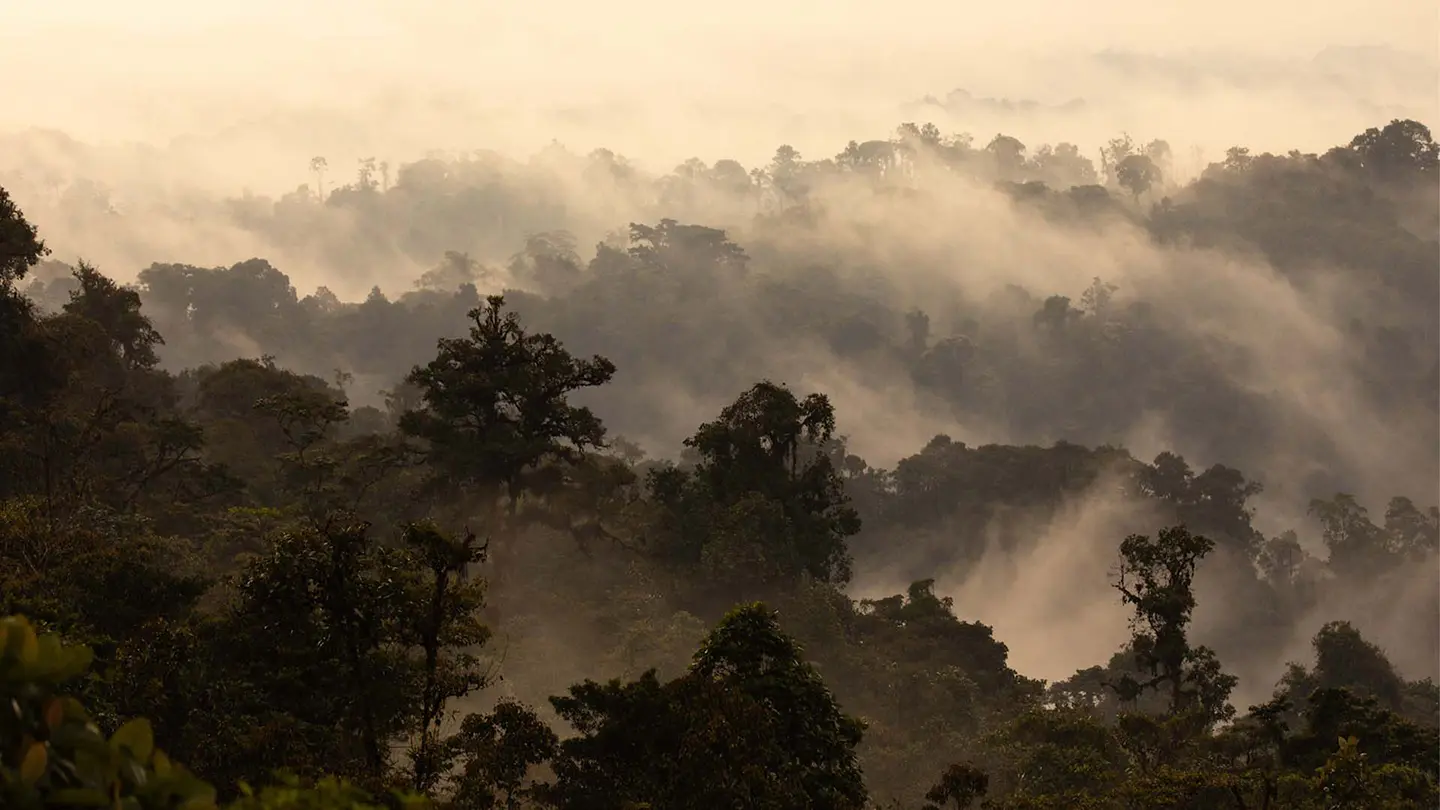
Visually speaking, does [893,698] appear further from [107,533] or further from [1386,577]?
[1386,577]

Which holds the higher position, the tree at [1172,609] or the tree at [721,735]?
the tree at [1172,609]

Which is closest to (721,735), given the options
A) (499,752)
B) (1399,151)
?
(499,752)

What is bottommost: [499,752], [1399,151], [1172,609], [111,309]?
[499,752]

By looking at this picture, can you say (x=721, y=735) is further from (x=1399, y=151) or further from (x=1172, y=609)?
(x=1399, y=151)

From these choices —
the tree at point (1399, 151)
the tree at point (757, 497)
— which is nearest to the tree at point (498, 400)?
the tree at point (757, 497)

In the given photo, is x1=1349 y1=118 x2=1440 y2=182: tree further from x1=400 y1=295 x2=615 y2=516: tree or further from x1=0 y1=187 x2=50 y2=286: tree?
x1=0 y1=187 x2=50 y2=286: tree

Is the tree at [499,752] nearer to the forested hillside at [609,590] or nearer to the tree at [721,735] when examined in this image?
the forested hillside at [609,590]

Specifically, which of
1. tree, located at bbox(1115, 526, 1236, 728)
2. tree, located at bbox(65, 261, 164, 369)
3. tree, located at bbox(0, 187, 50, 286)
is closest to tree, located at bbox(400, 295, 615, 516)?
tree, located at bbox(0, 187, 50, 286)

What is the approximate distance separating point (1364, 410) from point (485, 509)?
13737 cm

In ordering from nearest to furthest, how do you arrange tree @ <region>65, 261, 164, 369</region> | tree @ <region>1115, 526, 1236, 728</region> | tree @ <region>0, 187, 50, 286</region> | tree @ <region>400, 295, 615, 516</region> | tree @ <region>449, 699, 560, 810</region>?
tree @ <region>449, 699, 560, 810</region> → tree @ <region>1115, 526, 1236, 728</region> → tree @ <region>0, 187, 50, 286</region> → tree @ <region>400, 295, 615, 516</region> → tree @ <region>65, 261, 164, 369</region>

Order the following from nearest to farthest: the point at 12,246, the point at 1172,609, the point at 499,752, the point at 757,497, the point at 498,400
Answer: the point at 499,752 → the point at 1172,609 → the point at 12,246 → the point at 498,400 → the point at 757,497

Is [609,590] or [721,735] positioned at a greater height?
[609,590]

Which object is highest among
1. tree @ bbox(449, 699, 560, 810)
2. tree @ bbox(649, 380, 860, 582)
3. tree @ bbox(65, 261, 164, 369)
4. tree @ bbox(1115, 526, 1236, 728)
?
tree @ bbox(65, 261, 164, 369)

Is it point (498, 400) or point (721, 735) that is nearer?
point (721, 735)
